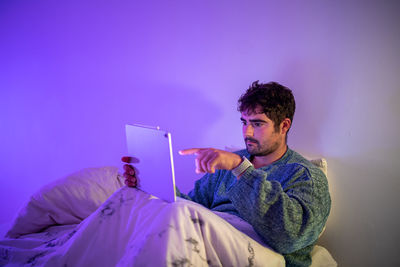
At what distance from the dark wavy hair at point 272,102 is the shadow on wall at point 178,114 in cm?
46

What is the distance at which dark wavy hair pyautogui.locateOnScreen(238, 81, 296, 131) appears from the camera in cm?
111

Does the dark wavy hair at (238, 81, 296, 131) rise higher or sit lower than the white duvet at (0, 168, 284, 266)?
higher

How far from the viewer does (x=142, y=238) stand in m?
0.71

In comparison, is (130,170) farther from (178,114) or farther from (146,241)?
(178,114)

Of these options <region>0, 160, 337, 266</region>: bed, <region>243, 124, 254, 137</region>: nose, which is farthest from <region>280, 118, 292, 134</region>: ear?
<region>0, 160, 337, 266</region>: bed

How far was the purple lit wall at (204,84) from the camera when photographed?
1051 mm

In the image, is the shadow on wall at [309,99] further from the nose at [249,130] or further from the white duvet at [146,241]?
the white duvet at [146,241]

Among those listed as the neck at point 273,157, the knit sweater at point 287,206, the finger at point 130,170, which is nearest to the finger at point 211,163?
the knit sweater at point 287,206

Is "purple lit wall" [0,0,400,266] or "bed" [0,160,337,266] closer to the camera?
"bed" [0,160,337,266]

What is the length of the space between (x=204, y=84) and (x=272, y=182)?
0.95 m

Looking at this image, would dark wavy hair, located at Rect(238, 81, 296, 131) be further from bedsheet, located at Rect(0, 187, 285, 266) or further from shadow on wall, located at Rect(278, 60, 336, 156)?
bedsheet, located at Rect(0, 187, 285, 266)

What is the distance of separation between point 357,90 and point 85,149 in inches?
71.4

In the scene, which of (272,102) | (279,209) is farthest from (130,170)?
(272,102)

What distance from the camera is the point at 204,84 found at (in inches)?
63.6
